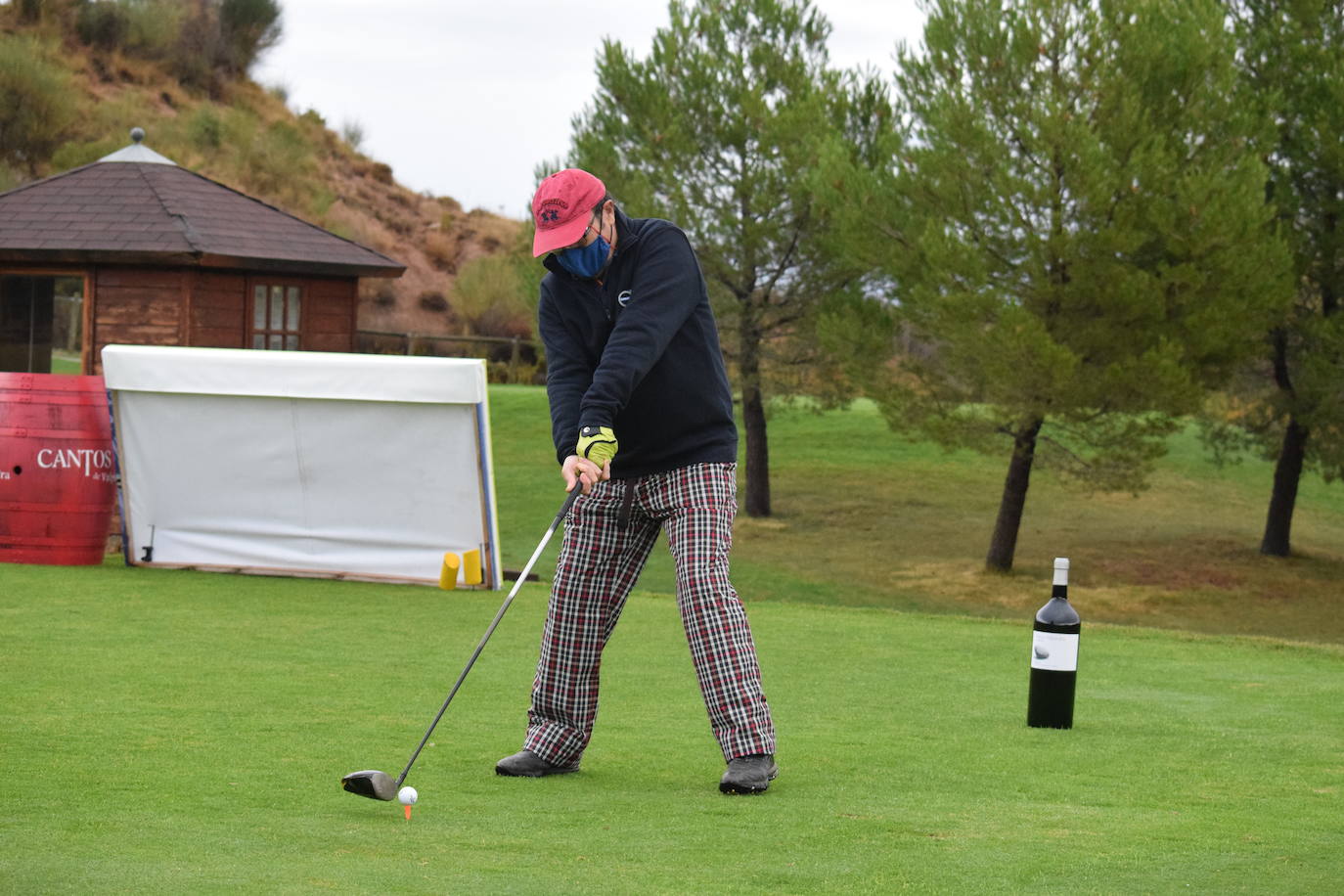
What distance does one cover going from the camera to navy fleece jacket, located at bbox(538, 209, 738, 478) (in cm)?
464

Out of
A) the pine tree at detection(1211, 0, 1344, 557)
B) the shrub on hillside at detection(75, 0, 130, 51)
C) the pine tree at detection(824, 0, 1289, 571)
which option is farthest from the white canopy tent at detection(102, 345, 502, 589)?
the shrub on hillside at detection(75, 0, 130, 51)

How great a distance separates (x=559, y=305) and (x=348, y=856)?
6.19 feet

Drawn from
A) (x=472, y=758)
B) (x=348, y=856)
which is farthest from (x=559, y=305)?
(x=348, y=856)

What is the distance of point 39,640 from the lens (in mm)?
7434

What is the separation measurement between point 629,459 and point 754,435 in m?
24.3

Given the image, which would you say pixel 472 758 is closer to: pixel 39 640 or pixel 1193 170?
pixel 39 640

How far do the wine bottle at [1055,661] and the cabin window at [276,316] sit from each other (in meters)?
12.4

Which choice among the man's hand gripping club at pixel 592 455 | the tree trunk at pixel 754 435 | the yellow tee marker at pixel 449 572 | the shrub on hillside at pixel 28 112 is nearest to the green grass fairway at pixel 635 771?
the man's hand gripping club at pixel 592 455

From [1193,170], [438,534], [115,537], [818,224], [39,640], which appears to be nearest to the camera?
[39,640]

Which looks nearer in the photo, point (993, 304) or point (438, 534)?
point (438, 534)

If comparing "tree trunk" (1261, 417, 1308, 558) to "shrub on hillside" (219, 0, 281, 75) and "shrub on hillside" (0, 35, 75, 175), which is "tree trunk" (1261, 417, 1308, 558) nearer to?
"shrub on hillside" (0, 35, 75, 175)

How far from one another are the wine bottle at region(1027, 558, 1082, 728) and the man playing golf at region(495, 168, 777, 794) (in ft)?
5.30

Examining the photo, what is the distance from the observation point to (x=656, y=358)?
4.56 meters

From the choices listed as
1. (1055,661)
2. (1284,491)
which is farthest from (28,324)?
(1284,491)
